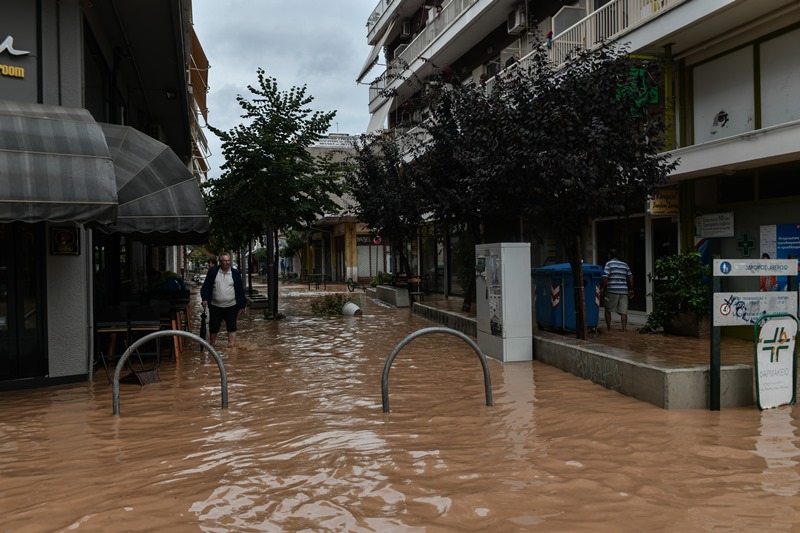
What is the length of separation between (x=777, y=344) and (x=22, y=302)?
896cm

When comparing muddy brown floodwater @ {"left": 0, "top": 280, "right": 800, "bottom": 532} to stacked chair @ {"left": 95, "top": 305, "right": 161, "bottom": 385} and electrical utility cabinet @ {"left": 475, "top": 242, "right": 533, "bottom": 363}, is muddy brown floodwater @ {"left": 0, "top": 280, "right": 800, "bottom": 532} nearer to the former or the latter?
stacked chair @ {"left": 95, "top": 305, "right": 161, "bottom": 385}

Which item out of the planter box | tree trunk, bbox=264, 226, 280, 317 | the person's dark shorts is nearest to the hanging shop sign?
the person's dark shorts

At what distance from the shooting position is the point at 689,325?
10781 mm

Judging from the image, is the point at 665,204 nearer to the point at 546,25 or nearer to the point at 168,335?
the point at 546,25

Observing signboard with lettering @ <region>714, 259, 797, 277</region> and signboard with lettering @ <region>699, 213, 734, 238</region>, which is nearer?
signboard with lettering @ <region>714, 259, 797, 277</region>

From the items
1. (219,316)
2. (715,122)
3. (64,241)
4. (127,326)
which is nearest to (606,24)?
(715,122)

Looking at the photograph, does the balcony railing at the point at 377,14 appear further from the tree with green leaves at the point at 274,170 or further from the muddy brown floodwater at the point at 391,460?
the muddy brown floodwater at the point at 391,460

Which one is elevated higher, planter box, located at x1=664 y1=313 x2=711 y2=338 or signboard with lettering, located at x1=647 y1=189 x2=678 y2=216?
signboard with lettering, located at x1=647 y1=189 x2=678 y2=216

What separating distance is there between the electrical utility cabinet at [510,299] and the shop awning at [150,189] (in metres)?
4.43

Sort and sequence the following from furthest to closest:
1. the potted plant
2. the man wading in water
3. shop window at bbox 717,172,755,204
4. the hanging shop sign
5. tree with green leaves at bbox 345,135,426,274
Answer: tree with green leaves at bbox 345,135,426,274 < shop window at bbox 717,172,755,204 < the man wading in water < the potted plant < the hanging shop sign

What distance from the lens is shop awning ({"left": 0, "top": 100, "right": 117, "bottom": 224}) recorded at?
21.2ft

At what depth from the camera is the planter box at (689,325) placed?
10633 mm

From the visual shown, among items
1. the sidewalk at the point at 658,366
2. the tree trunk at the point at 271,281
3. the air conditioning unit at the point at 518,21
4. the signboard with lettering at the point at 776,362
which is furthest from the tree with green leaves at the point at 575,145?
the air conditioning unit at the point at 518,21

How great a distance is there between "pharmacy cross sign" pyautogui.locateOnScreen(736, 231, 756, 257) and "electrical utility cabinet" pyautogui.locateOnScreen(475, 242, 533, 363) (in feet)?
16.7
